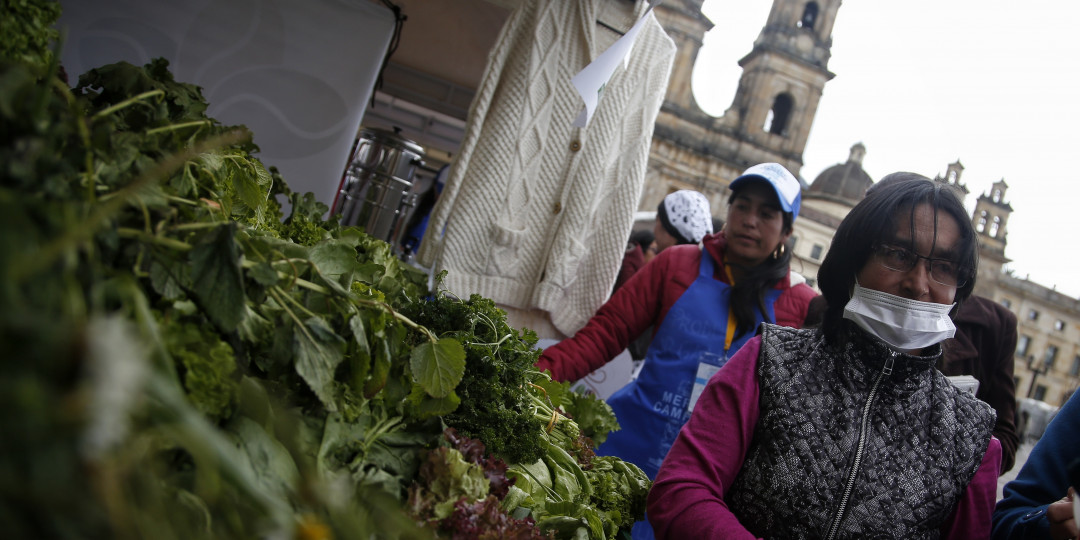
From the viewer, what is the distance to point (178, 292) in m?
0.90

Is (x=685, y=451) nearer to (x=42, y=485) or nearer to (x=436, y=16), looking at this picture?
(x=42, y=485)

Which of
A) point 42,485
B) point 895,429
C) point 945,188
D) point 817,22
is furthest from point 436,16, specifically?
point 817,22

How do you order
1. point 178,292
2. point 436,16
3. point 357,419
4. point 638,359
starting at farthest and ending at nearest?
point 436,16, point 638,359, point 357,419, point 178,292

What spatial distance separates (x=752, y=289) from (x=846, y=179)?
46.4 metres

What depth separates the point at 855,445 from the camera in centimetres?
180

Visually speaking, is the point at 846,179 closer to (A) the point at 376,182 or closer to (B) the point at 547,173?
(A) the point at 376,182

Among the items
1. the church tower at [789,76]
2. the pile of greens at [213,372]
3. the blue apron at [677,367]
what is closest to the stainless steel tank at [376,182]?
the blue apron at [677,367]

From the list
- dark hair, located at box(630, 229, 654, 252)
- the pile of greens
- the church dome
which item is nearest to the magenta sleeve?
the pile of greens

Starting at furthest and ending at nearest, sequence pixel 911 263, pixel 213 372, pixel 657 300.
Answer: pixel 657 300 < pixel 911 263 < pixel 213 372

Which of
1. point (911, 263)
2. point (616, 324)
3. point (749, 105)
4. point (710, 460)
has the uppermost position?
point (749, 105)

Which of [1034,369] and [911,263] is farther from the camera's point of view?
[1034,369]

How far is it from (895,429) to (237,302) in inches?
63.9

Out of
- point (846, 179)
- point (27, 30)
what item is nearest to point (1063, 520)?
point (27, 30)

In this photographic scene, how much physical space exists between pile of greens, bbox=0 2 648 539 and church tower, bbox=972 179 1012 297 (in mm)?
56838
